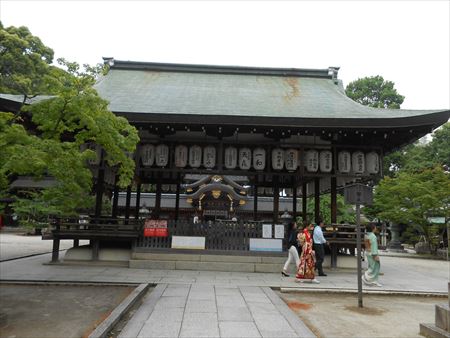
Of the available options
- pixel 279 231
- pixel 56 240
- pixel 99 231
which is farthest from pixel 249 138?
pixel 56 240

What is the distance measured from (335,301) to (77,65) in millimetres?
8162

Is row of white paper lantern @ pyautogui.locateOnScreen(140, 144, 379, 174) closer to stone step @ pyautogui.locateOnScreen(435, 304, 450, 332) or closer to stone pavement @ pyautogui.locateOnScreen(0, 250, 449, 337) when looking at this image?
stone pavement @ pyautogui.locateOnScreen(0, 250, 449, 337)

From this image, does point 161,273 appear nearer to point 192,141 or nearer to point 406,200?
point 192,141

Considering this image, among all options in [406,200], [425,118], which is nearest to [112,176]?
[425,118]

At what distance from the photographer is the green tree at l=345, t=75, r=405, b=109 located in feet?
142

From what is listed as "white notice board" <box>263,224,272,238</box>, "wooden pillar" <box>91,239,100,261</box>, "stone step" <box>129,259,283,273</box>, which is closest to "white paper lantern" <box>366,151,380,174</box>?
"white notice board" <box>263,224,272,238</box>

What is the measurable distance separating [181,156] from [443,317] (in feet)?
31.8

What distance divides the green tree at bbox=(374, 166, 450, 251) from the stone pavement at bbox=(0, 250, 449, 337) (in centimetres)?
1067

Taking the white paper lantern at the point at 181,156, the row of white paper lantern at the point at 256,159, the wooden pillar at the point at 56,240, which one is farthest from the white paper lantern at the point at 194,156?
the wooden pillar at the point at 56,240

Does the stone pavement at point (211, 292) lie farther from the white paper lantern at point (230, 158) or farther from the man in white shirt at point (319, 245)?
the white paper lantern at point (230, 158)

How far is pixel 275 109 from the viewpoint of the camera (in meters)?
14.3

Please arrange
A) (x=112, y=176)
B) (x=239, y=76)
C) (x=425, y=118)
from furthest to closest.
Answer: (x=239, y=76), (x=112, y=176), (x=425, y=118)

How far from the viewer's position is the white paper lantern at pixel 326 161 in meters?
13.3

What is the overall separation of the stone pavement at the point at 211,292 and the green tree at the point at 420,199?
10672 mm
